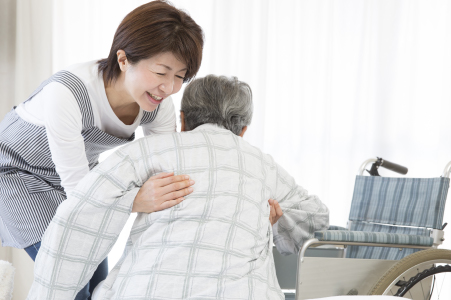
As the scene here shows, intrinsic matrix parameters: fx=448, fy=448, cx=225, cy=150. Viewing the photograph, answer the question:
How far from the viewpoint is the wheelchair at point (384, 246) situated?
5.20ft

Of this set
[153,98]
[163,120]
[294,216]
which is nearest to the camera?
[153,98]

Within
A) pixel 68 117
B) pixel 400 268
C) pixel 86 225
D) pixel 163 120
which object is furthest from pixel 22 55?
pixel 400 268

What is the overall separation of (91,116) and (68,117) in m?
0.11

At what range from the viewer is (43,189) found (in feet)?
4.71

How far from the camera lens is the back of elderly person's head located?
1284 millimetres

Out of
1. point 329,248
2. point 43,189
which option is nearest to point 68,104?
point 43,189

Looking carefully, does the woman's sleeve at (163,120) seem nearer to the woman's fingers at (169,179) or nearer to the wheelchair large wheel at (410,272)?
the woman's fingers at (169,179)

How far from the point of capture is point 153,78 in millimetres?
1291

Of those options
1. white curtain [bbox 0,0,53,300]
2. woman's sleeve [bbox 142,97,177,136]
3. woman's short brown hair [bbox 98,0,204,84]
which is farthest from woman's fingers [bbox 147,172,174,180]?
white curtain [bbox 0,0,53,300]

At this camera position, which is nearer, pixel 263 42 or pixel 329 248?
pixel 329 248

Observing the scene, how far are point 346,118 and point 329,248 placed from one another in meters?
1.31

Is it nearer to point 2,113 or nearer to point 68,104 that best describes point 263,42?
point 2,113

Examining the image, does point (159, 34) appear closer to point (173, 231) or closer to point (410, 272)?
point (173, 231)

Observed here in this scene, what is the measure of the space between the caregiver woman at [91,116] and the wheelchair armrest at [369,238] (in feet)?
2.08
